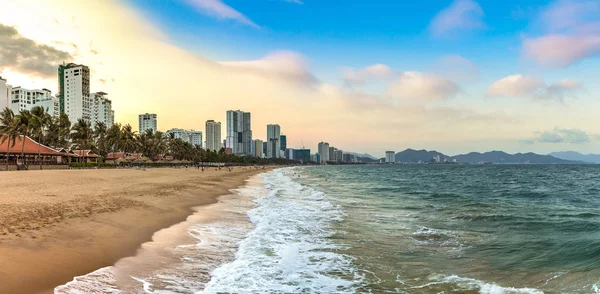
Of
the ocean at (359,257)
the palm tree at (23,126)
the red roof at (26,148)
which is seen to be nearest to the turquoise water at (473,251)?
the ocean at (359,257)

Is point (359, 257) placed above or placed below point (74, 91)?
below

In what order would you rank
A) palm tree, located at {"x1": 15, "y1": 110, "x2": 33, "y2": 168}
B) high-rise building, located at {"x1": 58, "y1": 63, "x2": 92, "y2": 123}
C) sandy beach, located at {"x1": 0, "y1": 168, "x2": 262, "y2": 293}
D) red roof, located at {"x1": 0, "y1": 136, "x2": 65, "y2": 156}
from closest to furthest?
sandy beach, located at {"x1": 0, "y1": 168, "x2": 262, "y2": 293} < palm tree, located at {"x1": 15, "y1": 110, "x2": 33, "y2": 168} < red roof, located at {"x1": 0, "y1": 136, "x2": 65, "y2": 156} < high-rise building, located at {"x1": 58, "y1": 63, "x2": 92, "y2": 123}

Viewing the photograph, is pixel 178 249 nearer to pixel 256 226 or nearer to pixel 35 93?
pixel 256 226

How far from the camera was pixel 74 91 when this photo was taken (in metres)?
189

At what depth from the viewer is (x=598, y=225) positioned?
15969mm

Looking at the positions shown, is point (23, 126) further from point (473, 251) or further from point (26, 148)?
point (473, 251)

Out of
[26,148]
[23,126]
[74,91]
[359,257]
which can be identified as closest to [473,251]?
[359,257]

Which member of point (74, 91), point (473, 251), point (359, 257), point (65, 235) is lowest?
point (473, 251)

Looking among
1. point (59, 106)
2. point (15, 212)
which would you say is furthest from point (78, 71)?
point (15, 212)

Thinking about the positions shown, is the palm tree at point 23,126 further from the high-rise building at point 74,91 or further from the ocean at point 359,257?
the high-rise building at point 74,91

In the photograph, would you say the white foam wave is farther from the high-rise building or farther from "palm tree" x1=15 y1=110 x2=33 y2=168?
the high-rise building

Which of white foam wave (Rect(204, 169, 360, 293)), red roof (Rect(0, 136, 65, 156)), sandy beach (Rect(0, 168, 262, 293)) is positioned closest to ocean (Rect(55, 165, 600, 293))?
white foam wave (Rect(204, 169, 360, 293))

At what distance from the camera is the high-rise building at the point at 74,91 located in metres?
187

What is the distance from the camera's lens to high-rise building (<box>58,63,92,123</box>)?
18738 centimetres
